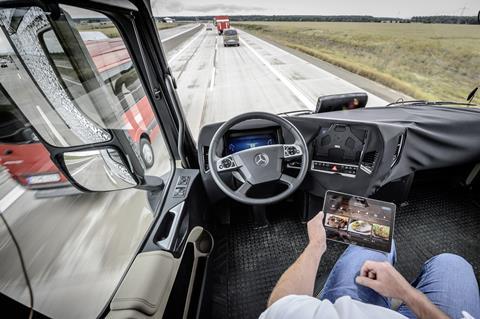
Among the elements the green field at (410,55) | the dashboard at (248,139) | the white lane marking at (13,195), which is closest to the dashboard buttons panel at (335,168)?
the dashboard at (248,139)

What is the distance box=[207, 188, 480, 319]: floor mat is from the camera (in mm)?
1828

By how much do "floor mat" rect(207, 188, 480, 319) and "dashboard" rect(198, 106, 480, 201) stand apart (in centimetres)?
58

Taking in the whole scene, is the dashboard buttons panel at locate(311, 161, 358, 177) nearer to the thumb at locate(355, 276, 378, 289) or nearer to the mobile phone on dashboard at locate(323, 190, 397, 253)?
the mobile phone on dashboard at locate(323, 190, 397, 253)

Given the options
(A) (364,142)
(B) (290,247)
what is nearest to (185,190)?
(B) (290,247)

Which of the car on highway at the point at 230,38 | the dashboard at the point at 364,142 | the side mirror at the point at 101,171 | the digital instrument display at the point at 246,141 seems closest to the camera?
the side mirror at the point at 101,171

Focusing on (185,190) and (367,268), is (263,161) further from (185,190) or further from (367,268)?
(367,268)

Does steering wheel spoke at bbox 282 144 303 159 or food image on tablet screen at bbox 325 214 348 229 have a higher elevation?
steering wheel spoke at bbox 282 144 303 159

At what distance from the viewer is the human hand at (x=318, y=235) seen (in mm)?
1277

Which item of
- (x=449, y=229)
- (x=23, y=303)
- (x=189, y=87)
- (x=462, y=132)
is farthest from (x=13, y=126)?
(x=189, y=87)

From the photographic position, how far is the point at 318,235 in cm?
133

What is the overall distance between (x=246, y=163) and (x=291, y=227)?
1.09 metres

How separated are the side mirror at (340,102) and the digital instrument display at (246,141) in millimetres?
549

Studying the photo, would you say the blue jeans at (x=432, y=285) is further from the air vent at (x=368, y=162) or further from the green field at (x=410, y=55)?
the green field at (x=410, y=55)

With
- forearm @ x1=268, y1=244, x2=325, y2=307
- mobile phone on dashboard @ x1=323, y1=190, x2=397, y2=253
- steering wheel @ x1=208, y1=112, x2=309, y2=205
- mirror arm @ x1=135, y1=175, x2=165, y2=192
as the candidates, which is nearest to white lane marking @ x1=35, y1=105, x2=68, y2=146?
mirror arm @ x1=135, y1=175, x2=165, y2=192
